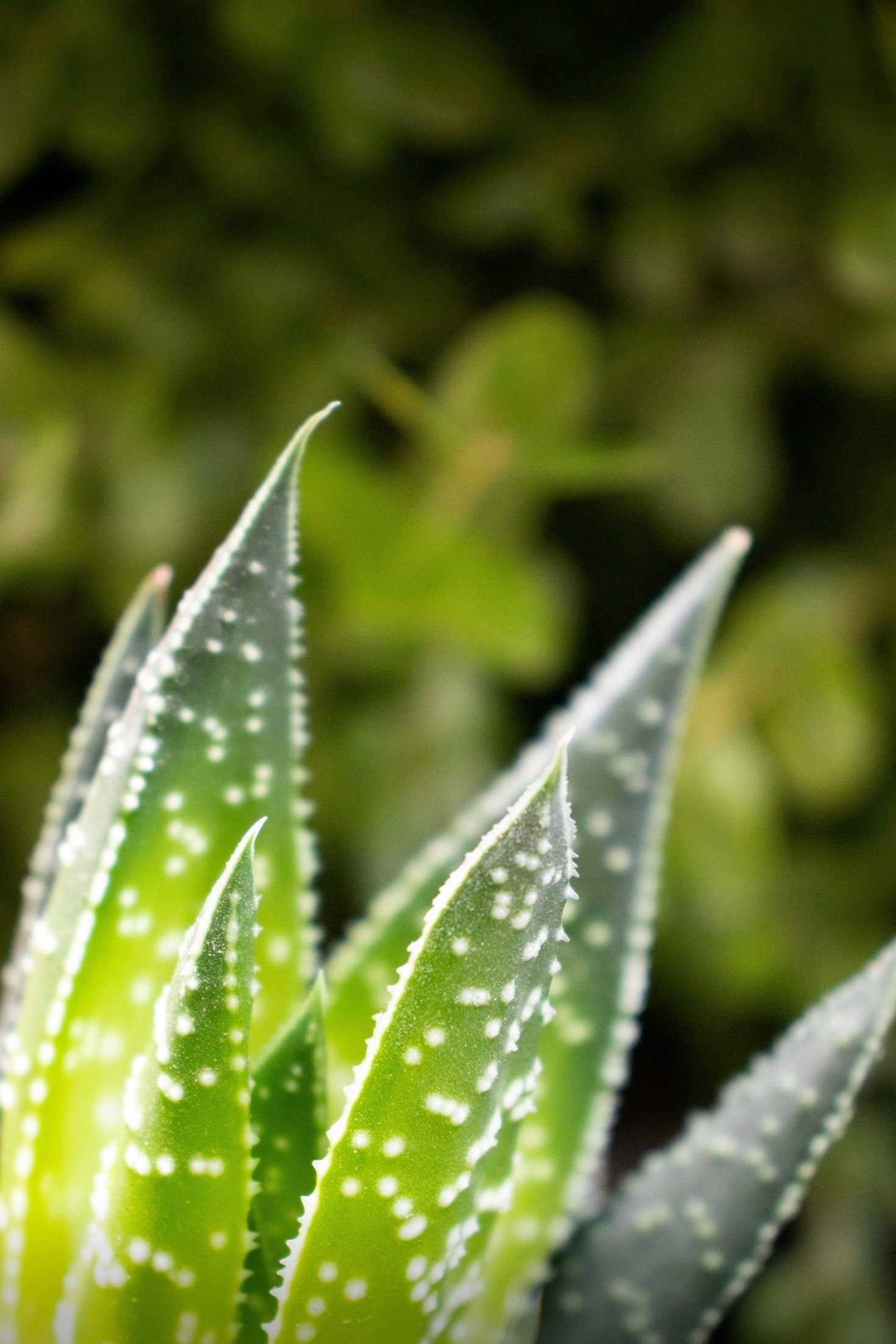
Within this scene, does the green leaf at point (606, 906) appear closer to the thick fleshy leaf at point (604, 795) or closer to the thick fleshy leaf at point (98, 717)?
the thick fleshy leaf at point (604, 795)

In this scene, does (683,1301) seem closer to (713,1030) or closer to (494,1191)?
(494,1191)

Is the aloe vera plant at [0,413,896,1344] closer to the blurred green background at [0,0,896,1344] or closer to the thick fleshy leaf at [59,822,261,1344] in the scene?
the thick fleshy leaf at [59,822,261,1344]

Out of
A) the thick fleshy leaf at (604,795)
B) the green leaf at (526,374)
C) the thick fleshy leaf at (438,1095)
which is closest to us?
the thick fleshy leaf at (438,1095)

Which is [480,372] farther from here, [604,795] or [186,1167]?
[186,1167]

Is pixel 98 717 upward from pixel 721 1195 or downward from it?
upward

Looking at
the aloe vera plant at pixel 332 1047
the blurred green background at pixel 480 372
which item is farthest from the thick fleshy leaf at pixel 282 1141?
the blurred green background at pixel 480 372

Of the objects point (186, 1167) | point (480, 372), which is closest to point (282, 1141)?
point (186, 1167)
